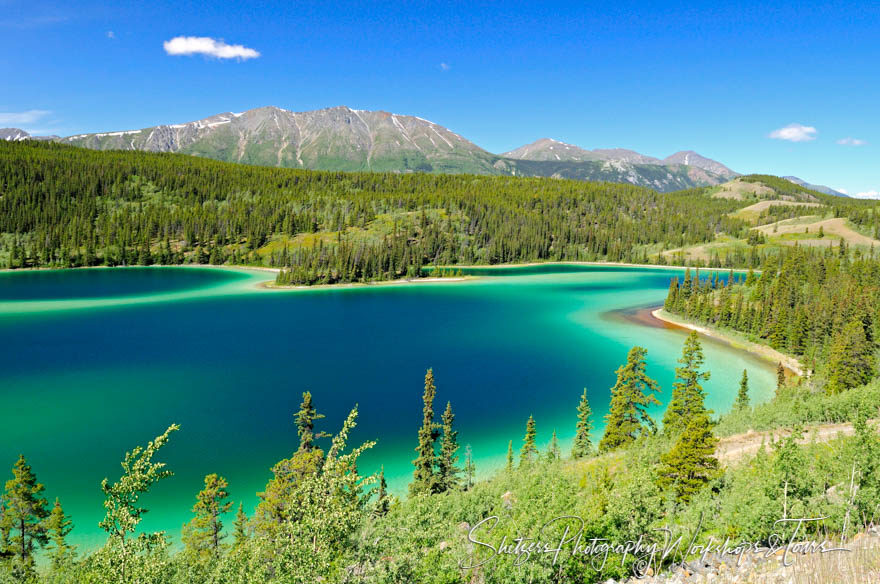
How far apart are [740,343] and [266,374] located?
6835 centimetres

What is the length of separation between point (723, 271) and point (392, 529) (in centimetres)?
20333

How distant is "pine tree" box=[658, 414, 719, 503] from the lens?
68.4 feet

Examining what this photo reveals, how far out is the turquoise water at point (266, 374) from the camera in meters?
33.4

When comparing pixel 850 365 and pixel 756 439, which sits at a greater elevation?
pixel 850 365

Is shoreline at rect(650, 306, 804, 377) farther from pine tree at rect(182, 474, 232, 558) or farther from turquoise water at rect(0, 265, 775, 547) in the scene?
pine tree at rect(182, 474, 232, 558)

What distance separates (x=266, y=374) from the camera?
53344 millimetres

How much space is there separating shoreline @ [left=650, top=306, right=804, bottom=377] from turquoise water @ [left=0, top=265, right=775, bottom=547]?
305 cm

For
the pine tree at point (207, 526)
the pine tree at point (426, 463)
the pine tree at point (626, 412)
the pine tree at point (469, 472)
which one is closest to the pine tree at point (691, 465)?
the pine tree at point (626, 412)

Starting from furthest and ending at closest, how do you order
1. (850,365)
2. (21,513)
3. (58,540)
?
(850,365)
(21,513)
(58,540)

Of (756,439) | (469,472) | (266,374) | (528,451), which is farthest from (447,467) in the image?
(266,374)

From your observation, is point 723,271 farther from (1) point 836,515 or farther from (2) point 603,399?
(1) point 836,515

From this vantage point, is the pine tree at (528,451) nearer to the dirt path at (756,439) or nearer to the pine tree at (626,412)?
the pine tree at (626,412)

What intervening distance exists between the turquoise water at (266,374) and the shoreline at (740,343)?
305 cm

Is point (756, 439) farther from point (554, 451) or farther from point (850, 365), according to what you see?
point (850, 365)
